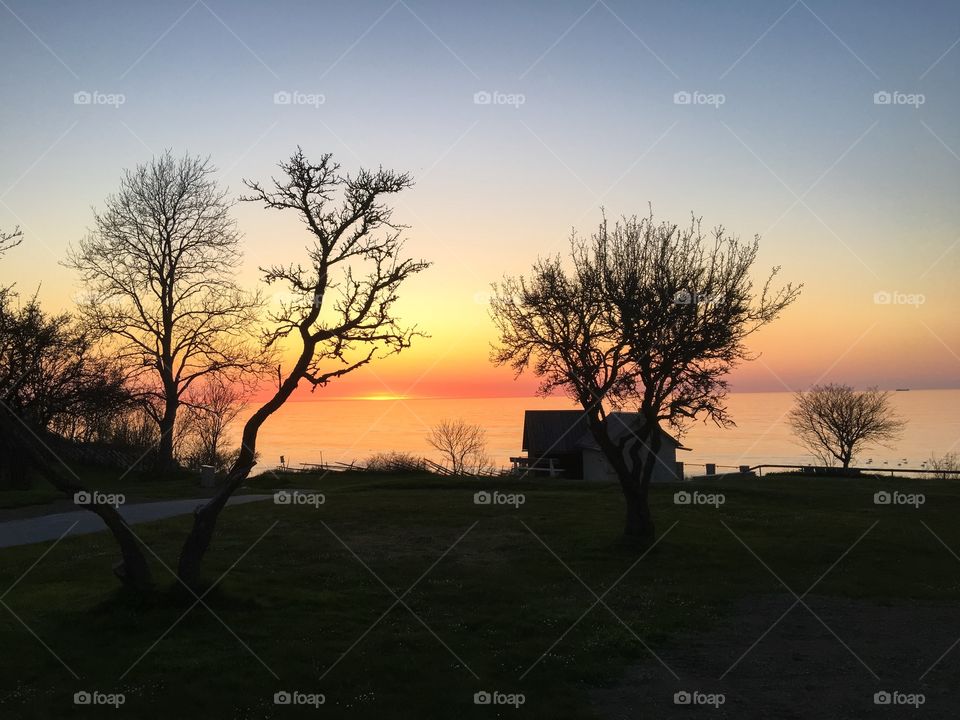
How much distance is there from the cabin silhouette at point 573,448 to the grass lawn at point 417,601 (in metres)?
32.7

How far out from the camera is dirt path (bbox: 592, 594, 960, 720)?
11461 millimetres

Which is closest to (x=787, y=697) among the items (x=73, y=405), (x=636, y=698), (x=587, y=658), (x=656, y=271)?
(x=636, y=698)

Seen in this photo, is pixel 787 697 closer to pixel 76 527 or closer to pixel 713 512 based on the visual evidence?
pixel 713 512

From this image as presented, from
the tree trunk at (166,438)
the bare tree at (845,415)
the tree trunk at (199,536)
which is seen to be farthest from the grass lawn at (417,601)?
the bare tree at (845,415)

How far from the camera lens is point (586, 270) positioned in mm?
25547

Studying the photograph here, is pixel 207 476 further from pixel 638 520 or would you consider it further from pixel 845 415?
pixel 845 415

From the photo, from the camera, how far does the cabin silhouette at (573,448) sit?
6575 centimetres

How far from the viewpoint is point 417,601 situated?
1764 cm

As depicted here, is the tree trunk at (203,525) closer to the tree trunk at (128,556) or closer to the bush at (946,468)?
the tree trunk at (128,556)

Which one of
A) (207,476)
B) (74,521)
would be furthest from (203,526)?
(207,476)

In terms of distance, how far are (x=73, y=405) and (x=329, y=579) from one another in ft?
107

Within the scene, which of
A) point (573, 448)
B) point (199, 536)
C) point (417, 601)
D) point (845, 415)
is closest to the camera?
point (199, 536)

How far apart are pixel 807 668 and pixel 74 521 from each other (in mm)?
25810

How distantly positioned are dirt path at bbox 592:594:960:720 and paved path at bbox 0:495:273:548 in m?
20.2
